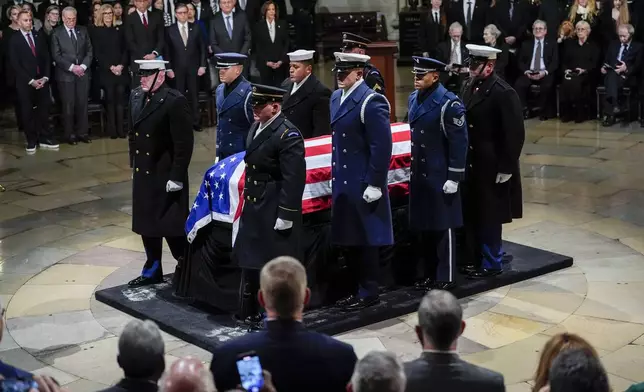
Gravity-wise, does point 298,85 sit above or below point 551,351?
above

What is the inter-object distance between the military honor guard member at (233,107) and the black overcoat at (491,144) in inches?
63.1

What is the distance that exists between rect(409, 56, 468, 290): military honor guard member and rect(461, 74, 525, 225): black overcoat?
13.4 inches

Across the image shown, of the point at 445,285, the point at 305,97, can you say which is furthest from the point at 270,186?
the point at 305,97

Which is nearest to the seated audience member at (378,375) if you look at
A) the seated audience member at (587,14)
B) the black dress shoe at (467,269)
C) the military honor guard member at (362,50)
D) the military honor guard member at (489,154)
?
the military honor guard member at (489,154)

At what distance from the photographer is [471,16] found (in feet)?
51.2

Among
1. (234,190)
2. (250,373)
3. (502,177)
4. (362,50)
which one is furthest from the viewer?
(362,50)

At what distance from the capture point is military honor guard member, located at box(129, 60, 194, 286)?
7527 millimetres

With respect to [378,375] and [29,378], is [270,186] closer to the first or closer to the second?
[29,378]

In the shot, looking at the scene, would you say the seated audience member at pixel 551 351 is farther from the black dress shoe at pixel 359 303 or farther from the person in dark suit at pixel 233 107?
the person in dark suit at pixel 233 107

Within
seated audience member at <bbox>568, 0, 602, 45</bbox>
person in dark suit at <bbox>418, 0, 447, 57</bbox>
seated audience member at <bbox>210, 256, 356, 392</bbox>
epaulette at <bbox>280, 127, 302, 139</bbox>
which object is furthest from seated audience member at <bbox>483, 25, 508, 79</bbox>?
seated audience member at <bbox>210, 256, 356, 392</bbox>

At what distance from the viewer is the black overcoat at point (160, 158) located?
7.53 meters

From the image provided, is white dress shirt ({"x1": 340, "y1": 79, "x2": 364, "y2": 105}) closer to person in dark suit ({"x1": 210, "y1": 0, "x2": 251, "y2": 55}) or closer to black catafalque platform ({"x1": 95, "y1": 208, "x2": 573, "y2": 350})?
black catafalque platform ({"x1": 95, "y1": 208, "x2": 573, "y2": 350})

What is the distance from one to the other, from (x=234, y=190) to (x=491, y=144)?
76.1 inches

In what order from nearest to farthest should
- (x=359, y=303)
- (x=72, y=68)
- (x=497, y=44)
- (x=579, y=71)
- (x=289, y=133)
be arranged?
1. (x=289, y=133)
2. (x=359, y=303)
3. (x=72, y=68)
4. (x=579, y=71)
5. (x=497, y=44)
